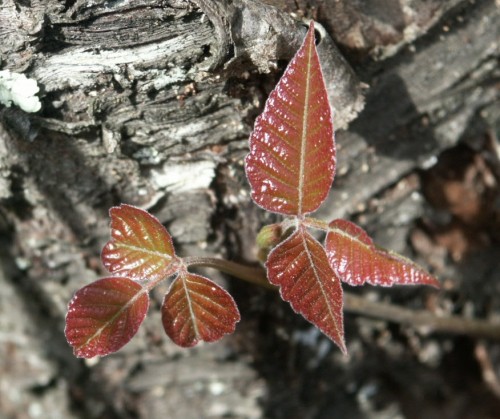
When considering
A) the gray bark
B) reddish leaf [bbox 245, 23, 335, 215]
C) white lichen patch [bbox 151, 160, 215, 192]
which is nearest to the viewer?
reddish leaf [bbox 245, 23, 335, 215]

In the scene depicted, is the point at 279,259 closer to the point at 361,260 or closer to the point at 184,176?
the point at 361,260

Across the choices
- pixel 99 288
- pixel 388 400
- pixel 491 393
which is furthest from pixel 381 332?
pixel 99 288

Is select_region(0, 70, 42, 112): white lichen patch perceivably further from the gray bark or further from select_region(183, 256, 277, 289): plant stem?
select_region(183, 256, 277, 289): plant stem

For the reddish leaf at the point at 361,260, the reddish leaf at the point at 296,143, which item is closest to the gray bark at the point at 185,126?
the reddish leaf at the point at 296,143

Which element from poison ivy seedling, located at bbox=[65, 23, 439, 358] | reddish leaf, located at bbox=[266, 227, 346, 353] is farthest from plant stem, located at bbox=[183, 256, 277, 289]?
reddish leaf, located at bbox=[266, 227, 346, 353]

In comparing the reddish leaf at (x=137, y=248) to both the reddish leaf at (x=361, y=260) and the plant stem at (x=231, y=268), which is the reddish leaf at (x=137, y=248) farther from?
the reddish leaf at (x=361, y=260)

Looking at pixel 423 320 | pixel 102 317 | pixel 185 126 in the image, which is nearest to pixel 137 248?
pixel 102 317
